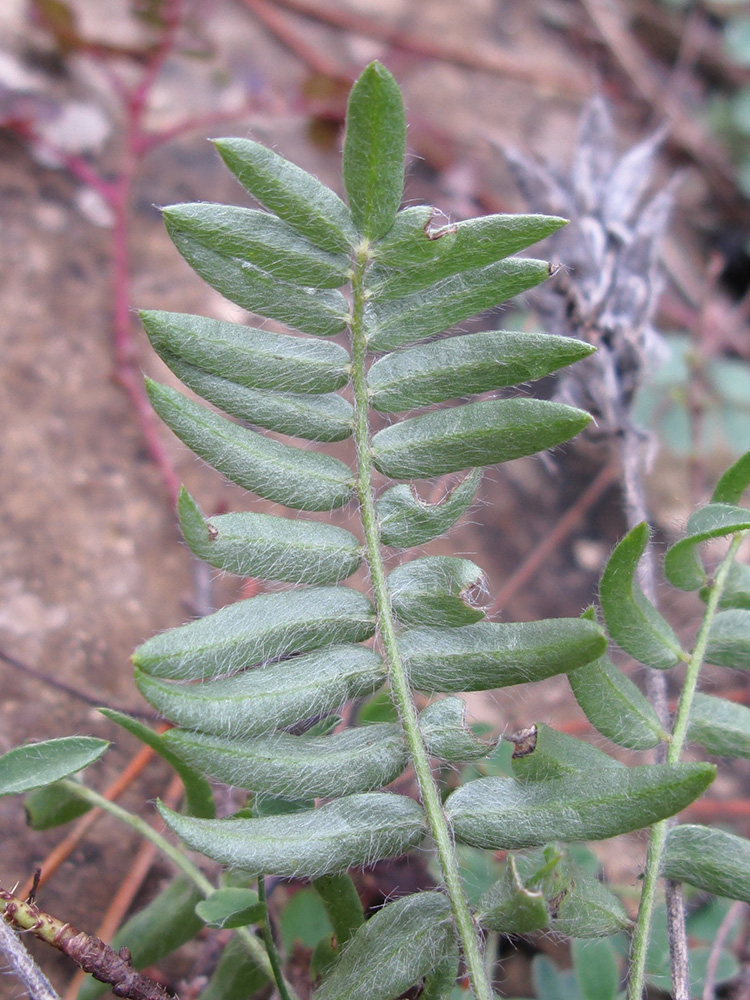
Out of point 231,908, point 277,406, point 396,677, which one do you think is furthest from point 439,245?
point 231,908

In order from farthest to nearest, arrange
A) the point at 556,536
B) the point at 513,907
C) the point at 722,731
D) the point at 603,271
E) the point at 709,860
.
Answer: the point at 556,536, the point at 603,271, the point at 722,731, the point at 709,860, the point at 513,907

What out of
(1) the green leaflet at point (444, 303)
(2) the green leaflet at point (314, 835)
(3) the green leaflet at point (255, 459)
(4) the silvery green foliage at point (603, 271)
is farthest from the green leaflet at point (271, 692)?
(4) the silvery green foliage at point (603, 271)

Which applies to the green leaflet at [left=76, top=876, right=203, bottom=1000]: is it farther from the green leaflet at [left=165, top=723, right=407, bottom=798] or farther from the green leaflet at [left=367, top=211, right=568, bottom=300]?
the green leaflet at [left=367, top=211, right=568, bottom=300]

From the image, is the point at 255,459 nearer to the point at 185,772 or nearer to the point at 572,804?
the point at 185,772

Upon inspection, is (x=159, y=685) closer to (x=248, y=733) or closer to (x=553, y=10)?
(x=248, y=733)

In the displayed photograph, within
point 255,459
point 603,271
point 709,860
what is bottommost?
point 709,860

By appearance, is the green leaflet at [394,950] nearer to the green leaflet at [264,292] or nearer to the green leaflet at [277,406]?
the green leaflet at [277,406]

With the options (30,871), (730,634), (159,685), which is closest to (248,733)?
(159,685)
